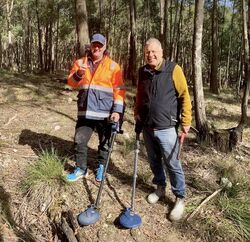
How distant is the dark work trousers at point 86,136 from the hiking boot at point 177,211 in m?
1.39

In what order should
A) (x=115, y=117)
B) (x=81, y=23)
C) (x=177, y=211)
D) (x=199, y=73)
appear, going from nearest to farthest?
(x=177, y=211) → (x=115, y=117) → (x=199, y=73) → (x=81, y=23)

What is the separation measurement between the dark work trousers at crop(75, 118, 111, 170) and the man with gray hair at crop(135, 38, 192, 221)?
814mm

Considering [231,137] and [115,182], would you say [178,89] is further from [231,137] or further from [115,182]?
[231,137]

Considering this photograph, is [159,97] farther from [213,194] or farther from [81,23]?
[81,23]

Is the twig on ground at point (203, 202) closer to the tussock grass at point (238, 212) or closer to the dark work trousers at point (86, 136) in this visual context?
the tussock grass at point (238, 212)

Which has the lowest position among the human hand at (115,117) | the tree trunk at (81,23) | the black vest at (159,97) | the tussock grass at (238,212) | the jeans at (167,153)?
the tussock grass at (238,212)

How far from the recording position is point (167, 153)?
181 inches

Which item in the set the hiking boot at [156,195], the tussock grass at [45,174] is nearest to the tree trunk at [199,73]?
the hiking boot at [156,195]

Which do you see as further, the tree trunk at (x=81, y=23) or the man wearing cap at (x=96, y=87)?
the tree trunk at (x=81, y=23)

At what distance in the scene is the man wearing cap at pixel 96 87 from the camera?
5.07 metres

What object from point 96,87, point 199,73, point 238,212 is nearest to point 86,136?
point 96,87

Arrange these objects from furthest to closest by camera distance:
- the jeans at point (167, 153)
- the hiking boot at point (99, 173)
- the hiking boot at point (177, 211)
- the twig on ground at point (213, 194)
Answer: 1. the hiking boot at point (99, 173)
2. the twig on ground at point (213, 194)
3. the hiking boot at point (177, 211)
4. the jeans at point (167, 153)

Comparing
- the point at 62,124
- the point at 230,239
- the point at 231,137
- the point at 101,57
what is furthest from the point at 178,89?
the point at 62,124

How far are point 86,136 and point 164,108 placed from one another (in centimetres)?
146
